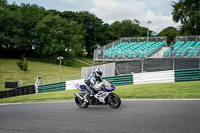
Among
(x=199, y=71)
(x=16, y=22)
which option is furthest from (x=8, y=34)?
(x=199, y=71)

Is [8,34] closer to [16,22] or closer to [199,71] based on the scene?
[16,22]

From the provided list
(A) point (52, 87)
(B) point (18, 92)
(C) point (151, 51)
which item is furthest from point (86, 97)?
(C) point (151, 51)

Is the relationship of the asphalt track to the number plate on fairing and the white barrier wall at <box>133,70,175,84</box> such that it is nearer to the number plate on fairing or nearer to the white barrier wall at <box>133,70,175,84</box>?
the number plate on fairing

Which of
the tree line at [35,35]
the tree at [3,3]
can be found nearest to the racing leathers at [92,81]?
the tree line at [35,35]

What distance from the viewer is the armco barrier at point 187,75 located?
1472 centimetres

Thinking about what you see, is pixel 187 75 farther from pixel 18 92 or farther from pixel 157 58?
pixel 18 92

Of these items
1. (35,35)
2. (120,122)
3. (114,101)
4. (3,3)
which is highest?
(3,3)

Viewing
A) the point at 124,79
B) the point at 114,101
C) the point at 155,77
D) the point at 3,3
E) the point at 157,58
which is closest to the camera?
the point at 114,101

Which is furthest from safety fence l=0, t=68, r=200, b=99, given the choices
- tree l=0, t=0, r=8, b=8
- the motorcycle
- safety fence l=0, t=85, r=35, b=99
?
tree l=0, t=0, r=8, b=8

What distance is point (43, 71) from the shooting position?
150ft

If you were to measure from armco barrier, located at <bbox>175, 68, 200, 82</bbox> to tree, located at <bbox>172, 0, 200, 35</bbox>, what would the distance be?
24.7m

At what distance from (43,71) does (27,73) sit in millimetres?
4325

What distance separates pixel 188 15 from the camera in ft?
126

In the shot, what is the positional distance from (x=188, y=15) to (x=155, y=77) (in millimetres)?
26804
